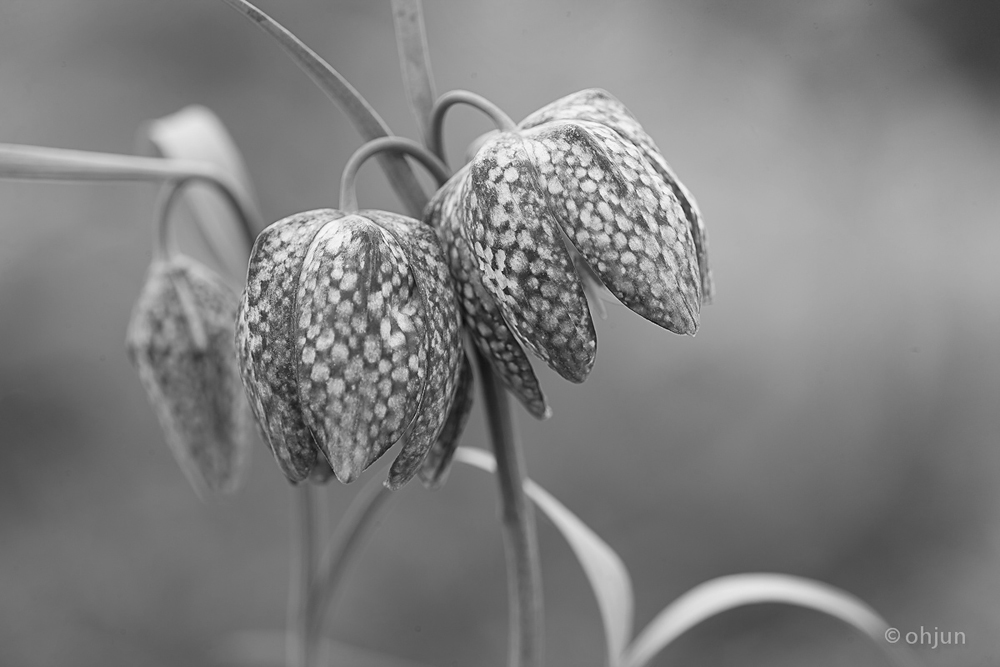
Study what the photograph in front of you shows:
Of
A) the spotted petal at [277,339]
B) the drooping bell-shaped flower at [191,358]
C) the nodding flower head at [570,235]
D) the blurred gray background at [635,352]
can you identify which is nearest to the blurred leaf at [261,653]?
the blurred gray background at [635,352]

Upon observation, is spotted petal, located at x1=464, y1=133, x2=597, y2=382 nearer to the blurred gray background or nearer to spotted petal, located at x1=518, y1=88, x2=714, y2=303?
spotted petal, located at x1=518, y1=88, x2=714, y2=303

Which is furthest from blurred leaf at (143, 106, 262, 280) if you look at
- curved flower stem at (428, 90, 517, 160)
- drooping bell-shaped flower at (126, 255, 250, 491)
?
curved flower stem at (428, 90, 517, 160)

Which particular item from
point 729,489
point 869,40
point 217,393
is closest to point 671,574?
point 729,489

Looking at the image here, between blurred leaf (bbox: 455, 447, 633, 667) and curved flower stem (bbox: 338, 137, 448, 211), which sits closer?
curved flower stem (bbox: 338, 137, 448, 211)

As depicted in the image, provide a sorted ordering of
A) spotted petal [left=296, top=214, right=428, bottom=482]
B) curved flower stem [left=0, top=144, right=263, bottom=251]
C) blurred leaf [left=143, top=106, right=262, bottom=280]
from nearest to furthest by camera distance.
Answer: spotted petal [left=296, top=214, right=428, bottom=482]
curved flower stem [left=0, top=144, right=263, bottom=251]
blurred leaf [left=143, top=106, right=262, bottom=280]

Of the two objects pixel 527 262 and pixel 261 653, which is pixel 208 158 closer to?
pixel 527 262

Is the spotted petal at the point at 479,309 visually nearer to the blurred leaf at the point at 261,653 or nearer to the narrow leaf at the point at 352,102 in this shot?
the narrow leaf at the point at 352,102

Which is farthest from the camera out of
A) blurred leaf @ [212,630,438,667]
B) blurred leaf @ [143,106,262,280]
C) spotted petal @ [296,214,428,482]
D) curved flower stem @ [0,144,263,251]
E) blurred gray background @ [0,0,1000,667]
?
blurred gray background @ [0,0,1000,667]

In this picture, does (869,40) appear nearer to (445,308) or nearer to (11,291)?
(445,308)
